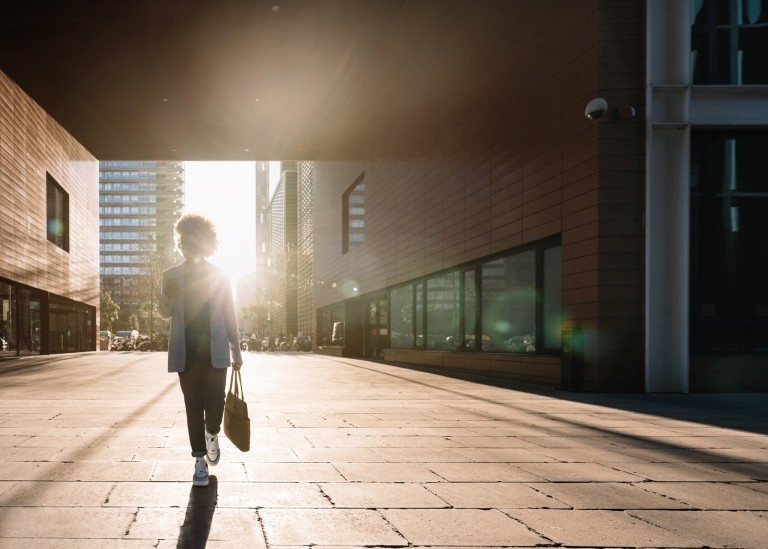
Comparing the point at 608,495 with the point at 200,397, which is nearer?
the point at 608,495

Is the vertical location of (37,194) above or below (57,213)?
above

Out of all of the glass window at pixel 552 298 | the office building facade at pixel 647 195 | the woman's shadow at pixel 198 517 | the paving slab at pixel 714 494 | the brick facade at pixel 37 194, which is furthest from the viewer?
the brick facade at pixel 37 194

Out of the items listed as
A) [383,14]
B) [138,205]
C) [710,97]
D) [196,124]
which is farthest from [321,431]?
[138,205]

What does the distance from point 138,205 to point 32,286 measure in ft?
404

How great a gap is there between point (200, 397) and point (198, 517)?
102cm

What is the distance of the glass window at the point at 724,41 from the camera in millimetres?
12531

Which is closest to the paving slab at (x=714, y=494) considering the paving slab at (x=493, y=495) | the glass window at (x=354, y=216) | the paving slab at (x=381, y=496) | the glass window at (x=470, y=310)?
the paving slab at (x=493, y=495)

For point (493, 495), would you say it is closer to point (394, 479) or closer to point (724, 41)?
point (394, 479)

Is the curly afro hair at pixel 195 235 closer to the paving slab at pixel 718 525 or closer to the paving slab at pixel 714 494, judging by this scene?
the paving slab at pixel 718 525

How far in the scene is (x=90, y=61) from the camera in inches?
903

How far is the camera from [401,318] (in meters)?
25.9

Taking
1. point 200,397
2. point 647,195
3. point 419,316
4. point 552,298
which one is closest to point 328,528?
point 200,397

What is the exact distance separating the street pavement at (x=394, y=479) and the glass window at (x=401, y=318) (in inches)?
595

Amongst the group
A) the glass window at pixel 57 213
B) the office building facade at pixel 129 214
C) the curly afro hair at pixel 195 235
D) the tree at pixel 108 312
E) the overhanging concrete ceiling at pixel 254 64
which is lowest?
the tree at pixel 108 312
